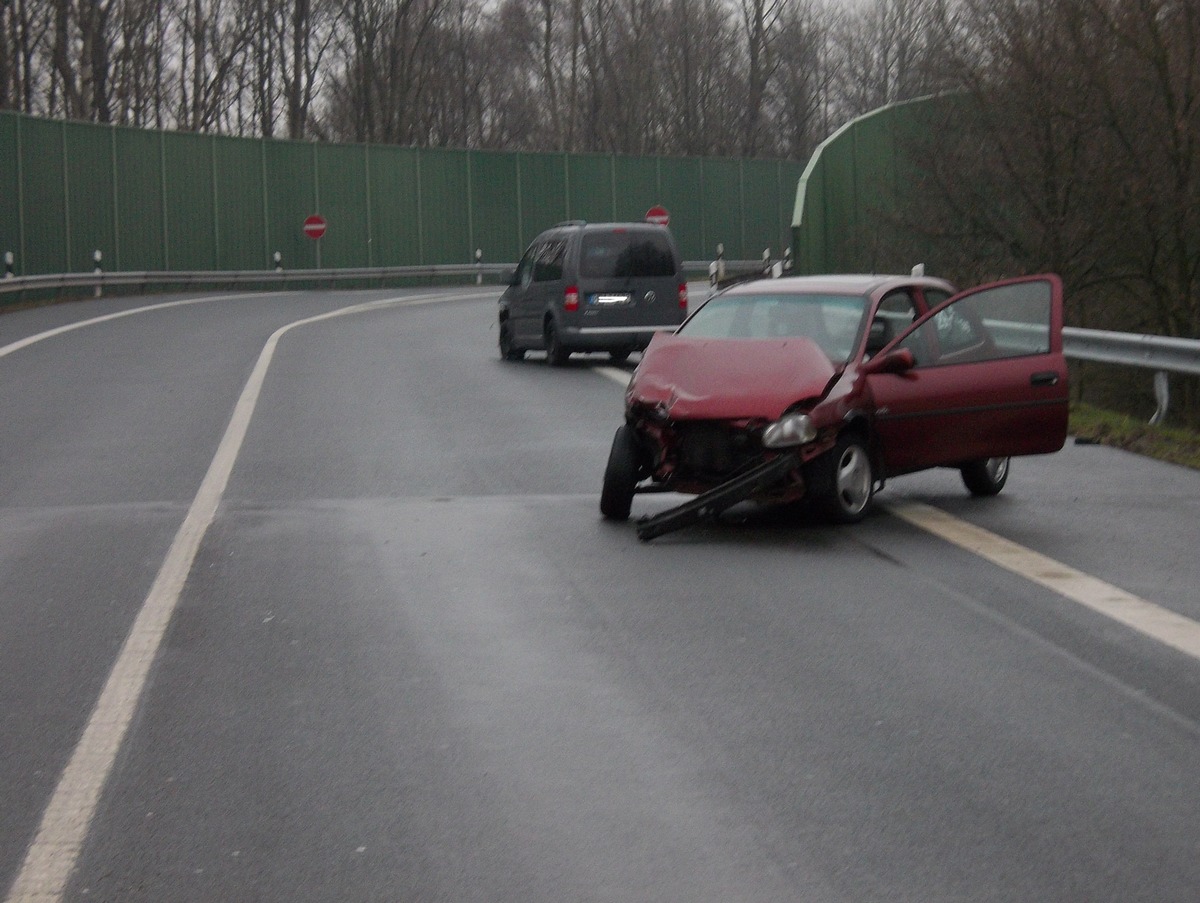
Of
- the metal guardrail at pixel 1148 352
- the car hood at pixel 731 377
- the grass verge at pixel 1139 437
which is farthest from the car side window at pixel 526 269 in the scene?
the car hood at pixel 731 377

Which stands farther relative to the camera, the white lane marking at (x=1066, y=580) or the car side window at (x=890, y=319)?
the car side window at (x=890, y=319)

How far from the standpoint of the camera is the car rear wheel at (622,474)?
35.7ft

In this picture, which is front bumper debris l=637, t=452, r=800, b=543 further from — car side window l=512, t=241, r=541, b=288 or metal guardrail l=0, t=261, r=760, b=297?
metal guardrail l=0, t=261, r=760, b=297

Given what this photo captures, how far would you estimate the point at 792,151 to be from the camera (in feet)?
269

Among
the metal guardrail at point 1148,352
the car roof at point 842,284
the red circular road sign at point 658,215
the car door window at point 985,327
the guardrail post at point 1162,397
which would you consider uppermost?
the red circular road sign at point 658,215

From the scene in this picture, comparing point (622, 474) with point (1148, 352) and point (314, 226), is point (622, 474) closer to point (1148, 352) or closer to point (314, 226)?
point (1148, 352)

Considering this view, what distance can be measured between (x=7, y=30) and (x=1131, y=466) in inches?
1962

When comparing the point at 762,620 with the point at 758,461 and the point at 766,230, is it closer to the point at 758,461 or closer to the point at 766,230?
the point at 758,461

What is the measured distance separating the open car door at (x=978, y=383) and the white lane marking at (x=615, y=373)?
30.2ft

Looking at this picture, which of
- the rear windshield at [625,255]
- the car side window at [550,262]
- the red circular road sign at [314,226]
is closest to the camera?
the rear windshield at [625,255]

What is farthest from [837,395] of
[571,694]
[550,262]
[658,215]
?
[658,215]

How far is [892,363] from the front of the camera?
434 inches

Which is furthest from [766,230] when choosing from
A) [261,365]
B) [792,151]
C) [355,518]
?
[355,518]

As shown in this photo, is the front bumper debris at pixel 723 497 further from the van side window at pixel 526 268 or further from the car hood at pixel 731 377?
the van side window at pixel 526 268
